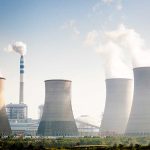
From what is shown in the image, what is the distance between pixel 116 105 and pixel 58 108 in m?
8.04

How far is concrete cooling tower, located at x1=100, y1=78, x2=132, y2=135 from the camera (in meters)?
52.9

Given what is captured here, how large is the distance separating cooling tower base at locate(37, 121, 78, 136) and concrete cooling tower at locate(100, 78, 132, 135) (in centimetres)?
532

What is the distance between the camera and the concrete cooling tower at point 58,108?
50719mm

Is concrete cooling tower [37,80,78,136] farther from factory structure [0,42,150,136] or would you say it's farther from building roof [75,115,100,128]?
building roof [75,115,100,128]

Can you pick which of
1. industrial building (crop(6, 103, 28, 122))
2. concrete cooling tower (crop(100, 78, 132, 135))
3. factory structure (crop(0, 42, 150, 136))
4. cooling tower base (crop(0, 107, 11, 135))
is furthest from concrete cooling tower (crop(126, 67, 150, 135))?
industrial building (crop(6, 103, 28, 122))

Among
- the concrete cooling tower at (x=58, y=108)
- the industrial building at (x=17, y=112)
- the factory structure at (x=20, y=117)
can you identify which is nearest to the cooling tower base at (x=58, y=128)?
the concrete cooling tower at (x=58, y=108)

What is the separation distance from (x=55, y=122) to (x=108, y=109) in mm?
7943

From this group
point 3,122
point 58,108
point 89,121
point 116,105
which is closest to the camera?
point 3,122

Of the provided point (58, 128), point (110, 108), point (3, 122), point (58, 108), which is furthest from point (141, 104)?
point (3, 122)

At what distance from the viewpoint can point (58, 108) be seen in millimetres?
51500

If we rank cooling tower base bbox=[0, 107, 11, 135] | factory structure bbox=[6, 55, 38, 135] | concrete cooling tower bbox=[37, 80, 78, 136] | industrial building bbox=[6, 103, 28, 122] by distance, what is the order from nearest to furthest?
cooling tower base bbox=[0, 107, 11, 135], concrete cooling tower bbox=[37, 80, 78, 136], factory structure bbox=[6, 55, 38, 135], industrial building bbox=[6, 103, 28, 122]

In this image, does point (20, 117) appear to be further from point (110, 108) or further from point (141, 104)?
point (141, 104)

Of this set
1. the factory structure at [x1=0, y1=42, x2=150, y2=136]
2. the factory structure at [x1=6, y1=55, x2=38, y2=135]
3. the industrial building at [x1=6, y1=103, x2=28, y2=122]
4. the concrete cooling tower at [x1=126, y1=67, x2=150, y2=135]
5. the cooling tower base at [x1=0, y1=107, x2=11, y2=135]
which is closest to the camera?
the concrete cooling tower at [x1=126, y1=67, x2=150, y2=135]

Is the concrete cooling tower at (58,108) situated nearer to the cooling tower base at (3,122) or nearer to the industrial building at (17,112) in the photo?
the cooling tower base at (3,122)
